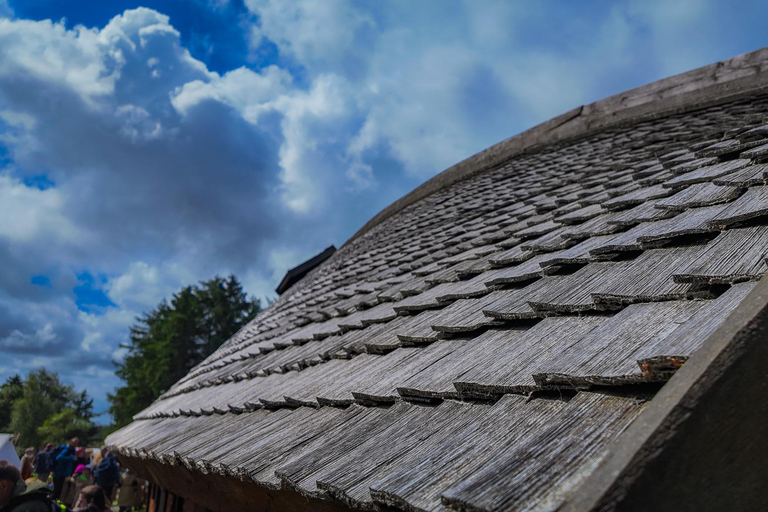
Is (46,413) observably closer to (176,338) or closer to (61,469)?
(176,338)

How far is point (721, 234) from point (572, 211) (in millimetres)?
1520

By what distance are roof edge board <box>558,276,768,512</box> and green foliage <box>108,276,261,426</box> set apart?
123 ft

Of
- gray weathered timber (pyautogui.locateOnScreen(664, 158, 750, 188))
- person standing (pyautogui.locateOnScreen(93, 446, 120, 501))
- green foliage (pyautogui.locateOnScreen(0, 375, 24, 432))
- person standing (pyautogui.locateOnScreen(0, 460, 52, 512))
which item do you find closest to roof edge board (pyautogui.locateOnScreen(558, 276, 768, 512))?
gray weathered timber (pyautogui.locateOnScreen(664, 158, 750, 188))

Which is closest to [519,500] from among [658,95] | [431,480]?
[431,480]

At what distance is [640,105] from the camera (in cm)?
575

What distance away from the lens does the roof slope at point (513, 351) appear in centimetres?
109

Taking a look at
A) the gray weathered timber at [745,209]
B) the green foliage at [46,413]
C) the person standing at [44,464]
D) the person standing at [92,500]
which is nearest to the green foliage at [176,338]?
the green foliage at [46,413]

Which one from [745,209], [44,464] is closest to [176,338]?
[44,464]

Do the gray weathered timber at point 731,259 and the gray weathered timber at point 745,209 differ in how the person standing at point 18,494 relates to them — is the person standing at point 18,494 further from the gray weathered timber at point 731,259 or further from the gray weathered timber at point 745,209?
the gray weathered timber at point 745,209

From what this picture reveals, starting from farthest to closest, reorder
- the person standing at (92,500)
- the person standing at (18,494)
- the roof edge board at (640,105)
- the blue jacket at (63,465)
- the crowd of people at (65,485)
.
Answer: the blue jacket at (63,465) → the person standing at (92,500) → the roof edge board at (640,105) → the crowd of people at (65,485) → the person standing at (18,494)

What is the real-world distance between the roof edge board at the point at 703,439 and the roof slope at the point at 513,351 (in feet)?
0.30

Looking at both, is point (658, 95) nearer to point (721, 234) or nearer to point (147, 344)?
point (721, 234)

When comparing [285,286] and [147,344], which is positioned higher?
[147,344]

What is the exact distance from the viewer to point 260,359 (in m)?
4.21
